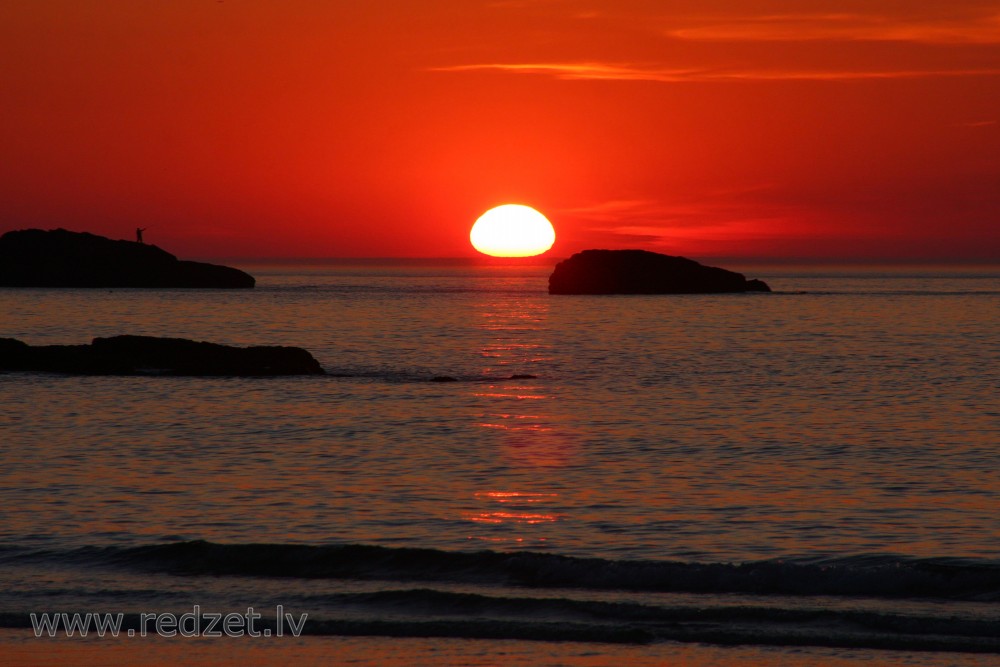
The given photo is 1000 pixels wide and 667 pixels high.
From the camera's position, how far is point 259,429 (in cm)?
3597

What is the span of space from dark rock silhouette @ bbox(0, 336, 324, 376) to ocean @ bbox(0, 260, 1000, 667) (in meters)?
3.29

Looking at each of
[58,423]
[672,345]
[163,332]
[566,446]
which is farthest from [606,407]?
[163,332]

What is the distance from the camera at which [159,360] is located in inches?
2221

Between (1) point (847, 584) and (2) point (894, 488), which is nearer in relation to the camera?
(1) point (847, 584)

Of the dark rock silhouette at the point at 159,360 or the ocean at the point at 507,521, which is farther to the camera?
the dark rock silhouette at the point at 159,360

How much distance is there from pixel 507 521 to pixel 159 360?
3881 centimetres

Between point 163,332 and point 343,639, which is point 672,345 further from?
point 343,639

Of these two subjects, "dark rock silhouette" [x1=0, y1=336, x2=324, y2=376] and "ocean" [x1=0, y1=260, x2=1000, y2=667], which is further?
"dark rock silhouette" [x1=0, y1=336, x2=324, y2=376]

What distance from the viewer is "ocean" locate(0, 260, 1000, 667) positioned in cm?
1398

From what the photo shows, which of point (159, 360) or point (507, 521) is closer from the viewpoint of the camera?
point (507, 521)

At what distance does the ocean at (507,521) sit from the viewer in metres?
14.0

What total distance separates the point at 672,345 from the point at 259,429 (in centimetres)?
5397

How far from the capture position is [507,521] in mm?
21328

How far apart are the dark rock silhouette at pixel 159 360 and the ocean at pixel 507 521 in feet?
10.8
